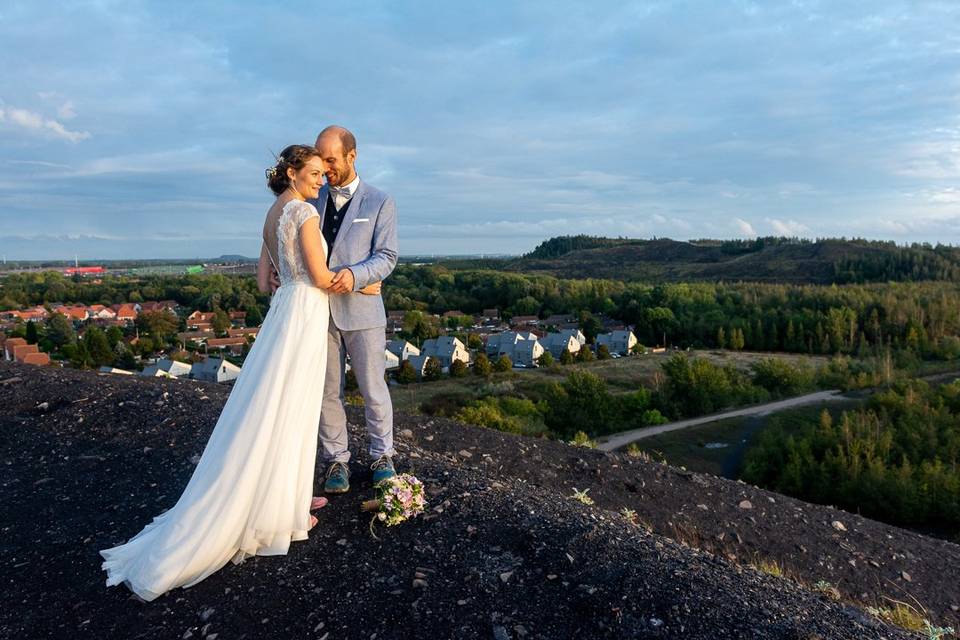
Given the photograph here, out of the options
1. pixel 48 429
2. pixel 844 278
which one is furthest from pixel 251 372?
pixel 844 278

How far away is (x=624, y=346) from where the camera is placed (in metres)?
43.0

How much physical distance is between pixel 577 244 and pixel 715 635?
142 metres

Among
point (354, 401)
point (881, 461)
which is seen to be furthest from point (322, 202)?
point (881, 461)

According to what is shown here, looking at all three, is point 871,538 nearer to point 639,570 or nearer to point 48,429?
point 639,570

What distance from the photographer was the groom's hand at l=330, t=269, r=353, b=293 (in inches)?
129

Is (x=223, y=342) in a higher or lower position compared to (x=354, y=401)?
lower

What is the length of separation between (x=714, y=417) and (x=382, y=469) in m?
24.1

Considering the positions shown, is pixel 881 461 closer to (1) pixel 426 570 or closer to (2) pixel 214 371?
(1) pixel 426 570

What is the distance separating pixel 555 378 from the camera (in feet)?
102

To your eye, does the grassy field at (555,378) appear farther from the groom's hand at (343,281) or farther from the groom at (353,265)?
the groom's hand at (343,281)

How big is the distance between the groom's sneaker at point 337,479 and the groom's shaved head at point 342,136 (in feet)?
6.25

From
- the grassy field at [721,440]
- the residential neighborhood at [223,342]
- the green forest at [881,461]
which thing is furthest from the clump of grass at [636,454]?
the residential neighborhood at [223,342]

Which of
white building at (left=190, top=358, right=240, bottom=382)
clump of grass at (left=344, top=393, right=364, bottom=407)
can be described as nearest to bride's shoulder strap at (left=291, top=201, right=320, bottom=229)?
clump of grass at (left=344, top=393, right=364, bottom=407)

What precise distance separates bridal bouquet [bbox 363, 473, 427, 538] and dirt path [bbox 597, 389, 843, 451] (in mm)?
16906
